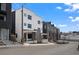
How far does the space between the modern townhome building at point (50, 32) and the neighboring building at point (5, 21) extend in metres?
0.77

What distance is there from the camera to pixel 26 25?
9.13 m

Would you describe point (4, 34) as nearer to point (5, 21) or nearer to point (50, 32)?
point (5, 21)

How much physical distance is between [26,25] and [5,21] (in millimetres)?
469

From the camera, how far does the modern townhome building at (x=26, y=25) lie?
29.9 ft

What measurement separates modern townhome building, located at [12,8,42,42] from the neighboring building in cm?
12

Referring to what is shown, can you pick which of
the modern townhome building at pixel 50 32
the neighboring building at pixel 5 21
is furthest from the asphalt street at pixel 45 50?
the neighboring building at pixel 5 21

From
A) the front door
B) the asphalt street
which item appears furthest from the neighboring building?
the asphalt street

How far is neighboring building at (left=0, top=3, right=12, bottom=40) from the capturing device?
29.9 feet

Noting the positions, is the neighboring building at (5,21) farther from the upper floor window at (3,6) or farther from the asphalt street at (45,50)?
the asphalt street at (45,50)

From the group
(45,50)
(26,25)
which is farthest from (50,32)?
(26,25)
